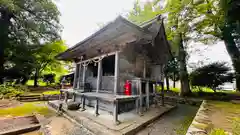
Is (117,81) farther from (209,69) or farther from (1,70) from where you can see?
(1,70)

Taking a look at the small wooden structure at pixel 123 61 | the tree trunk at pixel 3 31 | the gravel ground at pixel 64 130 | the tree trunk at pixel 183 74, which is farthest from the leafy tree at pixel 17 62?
the tree trunk at pixel 183 74

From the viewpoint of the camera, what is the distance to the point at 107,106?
4.80 meters

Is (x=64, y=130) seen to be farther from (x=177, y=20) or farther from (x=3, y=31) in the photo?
(x=3, y=31)

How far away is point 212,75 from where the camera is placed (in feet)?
28.8

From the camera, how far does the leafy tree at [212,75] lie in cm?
851

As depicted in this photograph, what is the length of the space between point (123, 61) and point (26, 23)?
12.6 meters

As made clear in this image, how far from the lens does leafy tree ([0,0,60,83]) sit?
10680 mm

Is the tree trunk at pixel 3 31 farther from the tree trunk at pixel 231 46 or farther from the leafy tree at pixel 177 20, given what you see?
the tree trunk at pixel 231 46

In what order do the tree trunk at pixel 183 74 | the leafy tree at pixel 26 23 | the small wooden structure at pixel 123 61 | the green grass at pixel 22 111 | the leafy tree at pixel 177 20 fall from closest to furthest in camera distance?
the small wooden structure at pixel 123 61
the green grass at pixel 22 111
the leafy tree at pixel 177 20
the tree trunk at pixel 183 74
the leafy tree at pixel 26 23

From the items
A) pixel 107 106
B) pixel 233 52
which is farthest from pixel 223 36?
pixel 107 106

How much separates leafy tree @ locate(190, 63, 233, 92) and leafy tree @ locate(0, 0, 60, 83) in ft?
53.2

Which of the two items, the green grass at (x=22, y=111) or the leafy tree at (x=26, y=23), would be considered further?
the leafy tree at (x=26, y=23)

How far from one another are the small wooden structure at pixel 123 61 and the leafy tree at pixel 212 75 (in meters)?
4.88

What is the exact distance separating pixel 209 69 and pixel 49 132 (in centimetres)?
1137
